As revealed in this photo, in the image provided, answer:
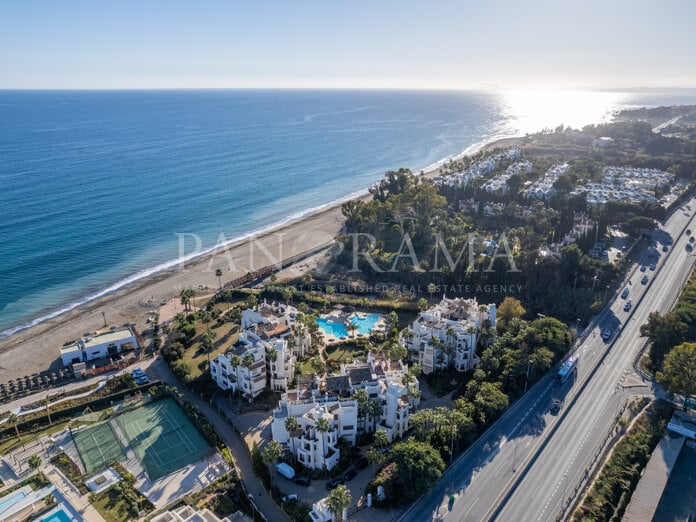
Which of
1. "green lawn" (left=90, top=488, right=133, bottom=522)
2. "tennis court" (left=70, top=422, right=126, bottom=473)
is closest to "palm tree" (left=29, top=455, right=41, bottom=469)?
"tennis court" (left=70, top=422, right=126, bottom=473)

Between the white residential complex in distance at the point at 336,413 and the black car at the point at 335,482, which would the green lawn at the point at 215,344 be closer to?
the white residential complex in distance at the point at 336,413

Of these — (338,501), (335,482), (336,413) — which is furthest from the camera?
(336,413)

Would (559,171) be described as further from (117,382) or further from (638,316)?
(117,382)

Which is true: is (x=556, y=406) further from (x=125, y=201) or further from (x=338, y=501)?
(x=125, y=201)

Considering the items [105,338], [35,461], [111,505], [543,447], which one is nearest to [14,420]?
[35,461]

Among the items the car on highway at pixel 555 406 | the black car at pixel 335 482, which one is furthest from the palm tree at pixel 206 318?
the car on highway at pixel 555 406

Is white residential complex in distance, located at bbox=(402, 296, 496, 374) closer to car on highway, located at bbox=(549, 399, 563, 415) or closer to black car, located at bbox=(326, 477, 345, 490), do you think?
car on highway, located at bbox=(549, 399, 563, 415)

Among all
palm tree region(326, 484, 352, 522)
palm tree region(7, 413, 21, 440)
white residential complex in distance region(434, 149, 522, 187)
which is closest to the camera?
palm tree region(326, 484, 352, 522)
